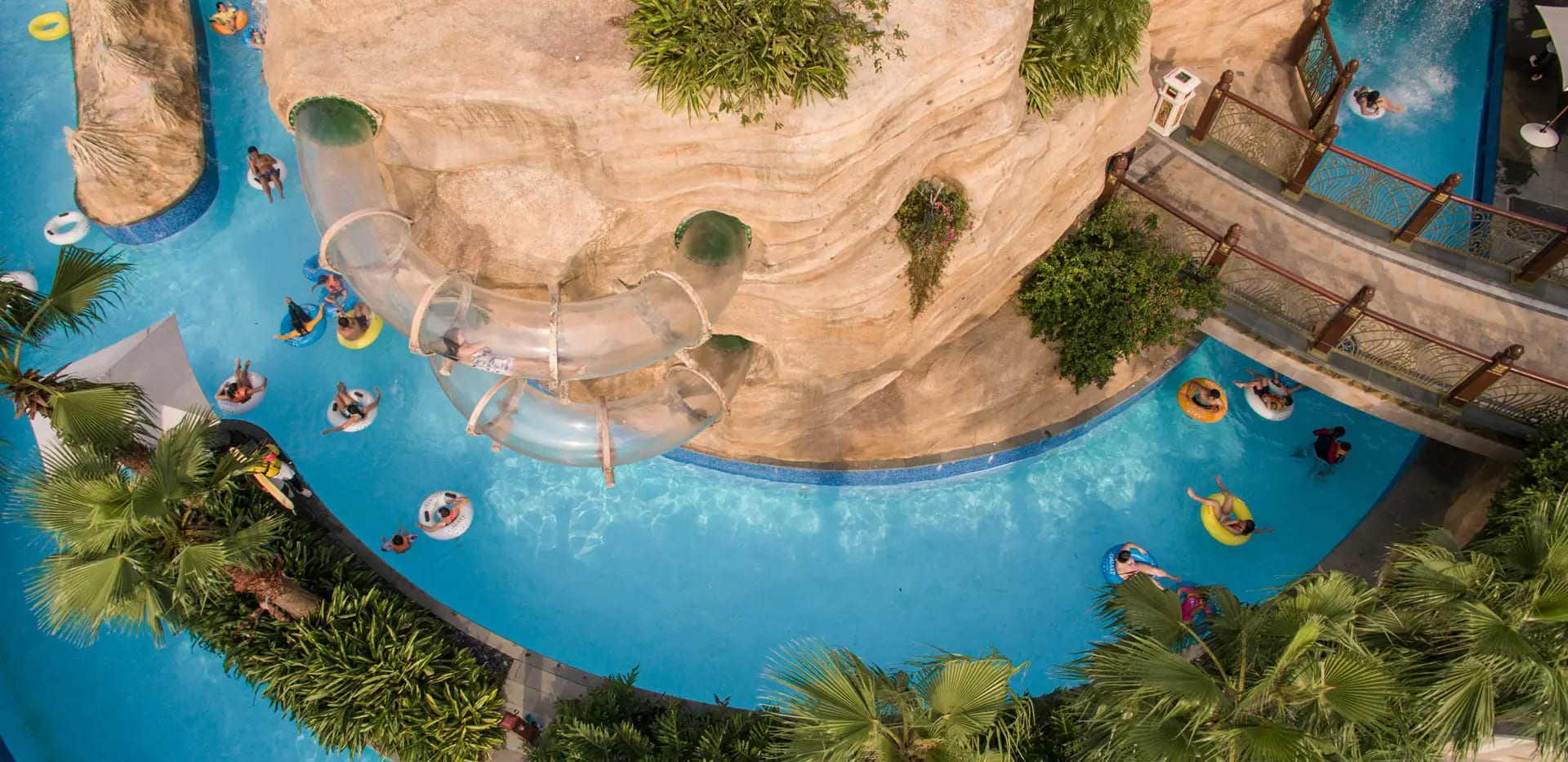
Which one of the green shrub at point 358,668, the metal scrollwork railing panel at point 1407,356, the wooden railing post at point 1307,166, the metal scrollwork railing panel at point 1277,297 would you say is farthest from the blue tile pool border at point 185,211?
the metal scrollwork railing panel at point 1407,356

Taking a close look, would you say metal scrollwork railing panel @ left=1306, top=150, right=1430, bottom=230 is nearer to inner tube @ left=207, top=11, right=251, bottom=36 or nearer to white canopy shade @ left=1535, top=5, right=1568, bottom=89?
white canopy shade @ left=1535, top=5, right=1568, bottom=89

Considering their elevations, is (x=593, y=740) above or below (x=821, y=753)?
above

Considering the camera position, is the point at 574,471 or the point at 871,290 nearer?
the point at 871,290

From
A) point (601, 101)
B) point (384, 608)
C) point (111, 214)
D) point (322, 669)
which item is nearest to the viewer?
point (601, 101)

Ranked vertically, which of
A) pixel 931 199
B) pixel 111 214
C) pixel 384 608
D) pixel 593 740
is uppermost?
pixel 111 214

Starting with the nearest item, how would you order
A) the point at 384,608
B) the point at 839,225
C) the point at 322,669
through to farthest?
the point at 839,225 → the point at 322,669 → the point at 384,608

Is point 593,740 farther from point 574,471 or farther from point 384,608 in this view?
point 574,471

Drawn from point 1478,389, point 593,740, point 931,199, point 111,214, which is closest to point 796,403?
point 931,199

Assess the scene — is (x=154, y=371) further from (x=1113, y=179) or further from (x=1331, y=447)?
(x=1331, y=447)
